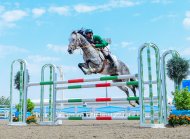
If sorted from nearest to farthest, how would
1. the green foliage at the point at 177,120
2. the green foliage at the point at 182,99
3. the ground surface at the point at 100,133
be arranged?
the ground surface at the point at 100,133 → the green foliage at the point at 177,120 → the green foliage at the point at 182,99

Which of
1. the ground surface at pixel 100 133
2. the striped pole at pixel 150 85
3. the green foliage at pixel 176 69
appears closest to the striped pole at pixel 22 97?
the ground surface at pixel 100 133

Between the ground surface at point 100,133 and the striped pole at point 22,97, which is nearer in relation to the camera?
the ground surface at point 100,133

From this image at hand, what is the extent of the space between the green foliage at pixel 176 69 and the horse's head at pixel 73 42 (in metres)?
3.77

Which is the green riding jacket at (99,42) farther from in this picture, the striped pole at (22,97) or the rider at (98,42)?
the striped pole at (22,97)

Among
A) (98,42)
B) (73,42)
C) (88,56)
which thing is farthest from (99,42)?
(73,42)

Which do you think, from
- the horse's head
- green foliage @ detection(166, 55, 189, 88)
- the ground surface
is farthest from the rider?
the ground surface

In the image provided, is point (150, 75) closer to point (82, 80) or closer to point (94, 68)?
point (82, 80)

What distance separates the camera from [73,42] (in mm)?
8977

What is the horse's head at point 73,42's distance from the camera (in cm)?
892

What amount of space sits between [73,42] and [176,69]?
13.8 feet

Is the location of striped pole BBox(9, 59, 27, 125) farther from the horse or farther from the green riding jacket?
the green riding jacket

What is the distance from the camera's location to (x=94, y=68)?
29.0 ft

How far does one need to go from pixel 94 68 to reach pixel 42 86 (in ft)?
5.12

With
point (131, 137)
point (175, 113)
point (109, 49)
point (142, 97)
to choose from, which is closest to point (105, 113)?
point (109, 49)
